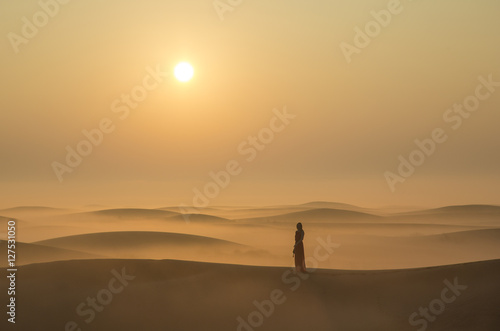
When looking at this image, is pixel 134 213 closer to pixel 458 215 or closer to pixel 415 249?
pixel 415 249

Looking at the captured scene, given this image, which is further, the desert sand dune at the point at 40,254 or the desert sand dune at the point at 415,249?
the desert sand dune at the point at 415,249

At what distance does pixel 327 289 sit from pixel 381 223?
122ft

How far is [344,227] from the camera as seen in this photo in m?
49.9

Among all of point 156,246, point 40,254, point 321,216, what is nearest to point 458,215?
point 321,216

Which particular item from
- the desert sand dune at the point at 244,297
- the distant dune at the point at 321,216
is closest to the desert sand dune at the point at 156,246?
the desert sand dune at the point at 244,297

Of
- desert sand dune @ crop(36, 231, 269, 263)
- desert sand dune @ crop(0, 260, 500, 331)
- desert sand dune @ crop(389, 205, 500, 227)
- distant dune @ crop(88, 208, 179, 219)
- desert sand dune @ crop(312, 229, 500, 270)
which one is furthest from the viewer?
desert sand dune @ crop(389, 205, 500, 227)

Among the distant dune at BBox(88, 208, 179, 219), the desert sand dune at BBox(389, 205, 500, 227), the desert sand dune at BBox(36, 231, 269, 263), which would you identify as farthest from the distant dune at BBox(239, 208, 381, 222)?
the desert sand dune at BBox(36, 231, 269, 263)

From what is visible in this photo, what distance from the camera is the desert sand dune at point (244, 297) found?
47.1 ft

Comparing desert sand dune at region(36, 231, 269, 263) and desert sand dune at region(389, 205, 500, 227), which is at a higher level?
desert sand dune at region(389, 205, 500, 227)

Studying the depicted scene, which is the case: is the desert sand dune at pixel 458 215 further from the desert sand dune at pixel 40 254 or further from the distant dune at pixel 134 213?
the desert sand dune at pixel 40 254

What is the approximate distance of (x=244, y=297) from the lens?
1592cm

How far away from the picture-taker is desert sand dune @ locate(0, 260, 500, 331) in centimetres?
1434

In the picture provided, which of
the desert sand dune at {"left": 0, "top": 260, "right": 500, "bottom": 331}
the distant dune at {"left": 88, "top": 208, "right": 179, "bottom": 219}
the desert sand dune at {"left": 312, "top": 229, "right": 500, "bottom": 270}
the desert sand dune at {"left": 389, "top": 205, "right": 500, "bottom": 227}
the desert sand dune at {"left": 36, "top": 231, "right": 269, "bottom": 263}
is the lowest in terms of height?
the desert sand dune at {"left": 0, "top": 260, "right": 500, "bottom": 331}

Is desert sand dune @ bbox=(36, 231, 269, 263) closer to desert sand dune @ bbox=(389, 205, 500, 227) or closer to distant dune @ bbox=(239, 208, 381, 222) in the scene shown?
distant dune @ bbox=(239, 208, 381, 222)
